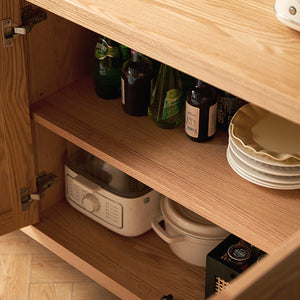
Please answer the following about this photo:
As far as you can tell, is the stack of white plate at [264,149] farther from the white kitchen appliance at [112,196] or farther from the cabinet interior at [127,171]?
the white kitchen appliance at [112,196]

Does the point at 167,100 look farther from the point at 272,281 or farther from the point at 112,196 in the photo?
the point at 272,281

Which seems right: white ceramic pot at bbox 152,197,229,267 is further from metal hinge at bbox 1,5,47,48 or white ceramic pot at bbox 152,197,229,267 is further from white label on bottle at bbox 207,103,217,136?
metal hinge at bbox 1,5,47,48

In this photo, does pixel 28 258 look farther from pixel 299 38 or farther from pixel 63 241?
pixel 299 38

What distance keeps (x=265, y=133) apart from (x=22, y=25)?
54cm

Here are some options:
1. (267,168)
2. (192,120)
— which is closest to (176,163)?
(192,120)

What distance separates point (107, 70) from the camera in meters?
1.39

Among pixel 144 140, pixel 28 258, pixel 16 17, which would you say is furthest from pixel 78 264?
pixel 16 17

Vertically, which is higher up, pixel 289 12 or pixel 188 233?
pixel 289 12

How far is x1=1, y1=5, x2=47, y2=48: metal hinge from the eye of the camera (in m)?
1.17

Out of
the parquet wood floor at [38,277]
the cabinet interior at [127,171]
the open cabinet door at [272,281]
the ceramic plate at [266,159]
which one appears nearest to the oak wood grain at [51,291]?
the parquet wood floor at [38,277]

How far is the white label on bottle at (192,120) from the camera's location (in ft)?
3.94

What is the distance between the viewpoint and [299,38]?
2.93 feet

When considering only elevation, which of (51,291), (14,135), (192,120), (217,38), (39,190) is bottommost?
(51,291)

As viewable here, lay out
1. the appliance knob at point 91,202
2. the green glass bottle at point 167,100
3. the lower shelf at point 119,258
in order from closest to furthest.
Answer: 1. the green glass bottle at point 167,100
2. the lower shelf at point 119,258
3. the appliance knob at point 91,202
